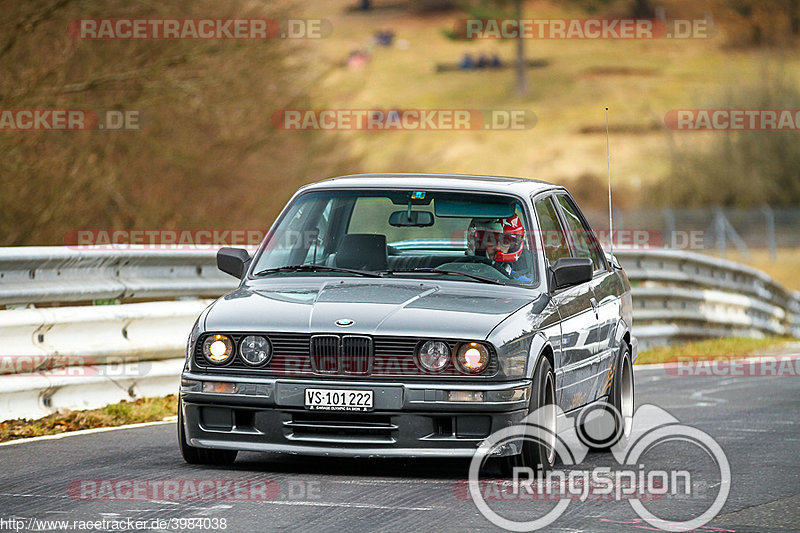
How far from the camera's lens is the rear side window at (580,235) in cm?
995

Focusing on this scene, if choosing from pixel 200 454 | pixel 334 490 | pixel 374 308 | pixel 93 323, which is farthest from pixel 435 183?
pixel 93 323

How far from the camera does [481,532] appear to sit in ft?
21.1

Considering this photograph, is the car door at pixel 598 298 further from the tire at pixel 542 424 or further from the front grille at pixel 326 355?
the front grille at pixel 326 355

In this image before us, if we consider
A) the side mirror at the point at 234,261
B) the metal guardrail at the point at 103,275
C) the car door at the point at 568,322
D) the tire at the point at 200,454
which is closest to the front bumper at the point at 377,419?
the tire at the point at 200,454

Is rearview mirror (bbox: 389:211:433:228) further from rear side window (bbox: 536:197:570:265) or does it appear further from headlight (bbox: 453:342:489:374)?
headlight (bbox: 453:342:489:374)

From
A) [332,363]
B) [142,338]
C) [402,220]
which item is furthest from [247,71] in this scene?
[332,363]

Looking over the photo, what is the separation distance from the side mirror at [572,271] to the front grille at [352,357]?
1185 millimetres

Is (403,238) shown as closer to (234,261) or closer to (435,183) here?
(435,183)

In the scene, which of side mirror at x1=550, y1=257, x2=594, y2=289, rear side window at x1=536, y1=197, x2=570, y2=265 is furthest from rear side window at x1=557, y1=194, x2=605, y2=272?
side mirror at x1=550, y1=257, x2=594, y2=289

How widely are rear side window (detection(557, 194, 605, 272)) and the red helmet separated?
99cm

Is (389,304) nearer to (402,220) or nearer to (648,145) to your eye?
(402,220)

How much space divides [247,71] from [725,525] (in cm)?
1670

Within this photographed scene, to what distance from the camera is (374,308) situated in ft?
25.9

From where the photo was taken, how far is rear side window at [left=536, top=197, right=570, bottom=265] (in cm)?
911
